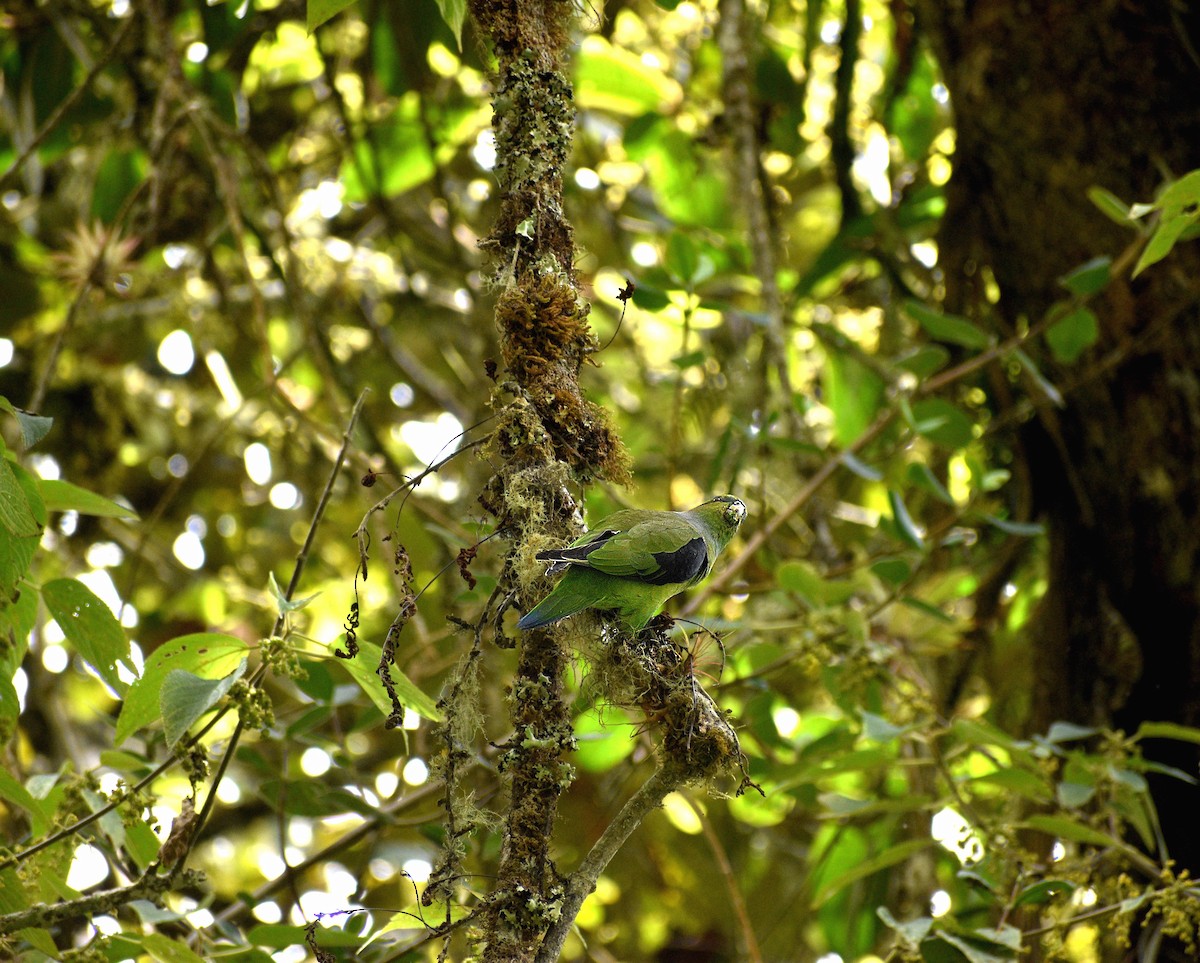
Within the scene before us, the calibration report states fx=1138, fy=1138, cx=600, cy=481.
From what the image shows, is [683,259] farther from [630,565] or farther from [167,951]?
[167,951]

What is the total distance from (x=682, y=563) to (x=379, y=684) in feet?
2.43

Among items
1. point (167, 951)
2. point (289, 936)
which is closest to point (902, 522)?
point (289, 936)

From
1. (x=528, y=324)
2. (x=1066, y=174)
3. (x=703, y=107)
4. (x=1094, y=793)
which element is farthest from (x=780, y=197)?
(x=528, y=324)

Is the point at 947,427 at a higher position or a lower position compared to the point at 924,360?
lower

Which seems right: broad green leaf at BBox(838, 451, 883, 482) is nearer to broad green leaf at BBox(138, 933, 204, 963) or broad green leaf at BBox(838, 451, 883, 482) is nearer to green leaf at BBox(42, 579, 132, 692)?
green leaf at BBox(42, 579, 132, 692)

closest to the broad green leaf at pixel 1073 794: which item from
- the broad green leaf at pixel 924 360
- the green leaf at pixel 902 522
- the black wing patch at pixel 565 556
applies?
the green leaf at pixel 902 522

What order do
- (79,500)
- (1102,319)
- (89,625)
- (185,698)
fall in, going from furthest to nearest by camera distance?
(1102,319) < (79,500) < (89,625) < (185,698)

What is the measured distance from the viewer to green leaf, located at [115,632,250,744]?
6.13 feet

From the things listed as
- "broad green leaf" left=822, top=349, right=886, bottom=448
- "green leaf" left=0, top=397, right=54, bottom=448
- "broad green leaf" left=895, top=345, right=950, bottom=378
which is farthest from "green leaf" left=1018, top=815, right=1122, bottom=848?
"green leaf" left=0, top=397, right=54, bottom=448

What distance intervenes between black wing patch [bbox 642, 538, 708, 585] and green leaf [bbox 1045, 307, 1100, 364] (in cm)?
144

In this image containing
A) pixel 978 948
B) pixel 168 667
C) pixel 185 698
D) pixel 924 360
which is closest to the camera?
pixel 185 698

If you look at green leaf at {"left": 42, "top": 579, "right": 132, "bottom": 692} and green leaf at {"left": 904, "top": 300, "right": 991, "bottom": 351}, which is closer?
green leaf at {"left": 42, "top": 579, "right": 132, "bottom": 692}

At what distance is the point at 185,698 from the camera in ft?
5.43

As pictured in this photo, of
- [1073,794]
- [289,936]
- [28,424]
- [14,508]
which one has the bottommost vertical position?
[1073,794]
